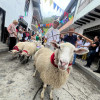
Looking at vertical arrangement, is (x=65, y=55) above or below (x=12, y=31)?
below

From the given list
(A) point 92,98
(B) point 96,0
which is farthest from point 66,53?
(B) point 96,0

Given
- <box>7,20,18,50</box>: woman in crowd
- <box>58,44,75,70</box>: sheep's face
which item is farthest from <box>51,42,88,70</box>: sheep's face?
<box>7,20,18,50</box>: woman in crowd

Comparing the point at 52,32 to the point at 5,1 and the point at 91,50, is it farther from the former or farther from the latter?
the point at 5,1

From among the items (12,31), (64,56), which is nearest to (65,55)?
(64,56)

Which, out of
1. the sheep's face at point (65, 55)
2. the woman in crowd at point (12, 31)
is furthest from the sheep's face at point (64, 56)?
the woman in crowd at point (12, 31)

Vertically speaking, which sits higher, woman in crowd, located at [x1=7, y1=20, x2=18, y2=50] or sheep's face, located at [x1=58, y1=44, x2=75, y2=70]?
woman in crowd, located at [x1=7, y1=20, x2=18, y2=50]

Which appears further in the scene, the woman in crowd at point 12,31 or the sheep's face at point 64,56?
the woman in crowd at point 12,31

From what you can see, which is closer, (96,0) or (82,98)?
(82,98)

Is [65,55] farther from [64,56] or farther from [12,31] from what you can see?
[12,31]

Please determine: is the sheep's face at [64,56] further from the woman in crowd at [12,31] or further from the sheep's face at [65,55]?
the woman in crowd at [12,31]

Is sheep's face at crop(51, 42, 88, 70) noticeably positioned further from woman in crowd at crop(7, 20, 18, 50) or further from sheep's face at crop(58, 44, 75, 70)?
woman in crowd at crop(7, 20, 18, 50)

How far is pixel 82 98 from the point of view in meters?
2.27

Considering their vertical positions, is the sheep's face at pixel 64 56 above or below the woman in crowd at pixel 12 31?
below

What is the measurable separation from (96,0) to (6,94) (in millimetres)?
7796
